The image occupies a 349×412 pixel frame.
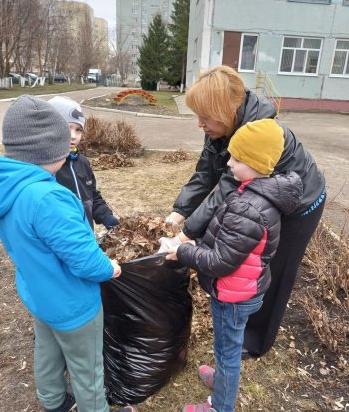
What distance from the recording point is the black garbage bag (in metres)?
1.67

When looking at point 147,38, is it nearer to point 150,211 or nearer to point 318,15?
point 318,15

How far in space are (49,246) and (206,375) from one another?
1253 mm

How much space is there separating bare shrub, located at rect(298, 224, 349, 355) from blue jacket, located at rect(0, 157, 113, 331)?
1.51 metres

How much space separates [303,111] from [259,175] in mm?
16846

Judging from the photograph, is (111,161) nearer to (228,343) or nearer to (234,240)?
(228,343)

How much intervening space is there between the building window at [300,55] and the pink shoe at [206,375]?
17.0m

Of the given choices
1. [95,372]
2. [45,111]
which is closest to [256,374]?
[95,372]

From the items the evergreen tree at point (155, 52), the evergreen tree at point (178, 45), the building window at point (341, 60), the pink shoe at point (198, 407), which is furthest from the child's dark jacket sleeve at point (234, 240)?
the evergreen tree at point (155, 52)

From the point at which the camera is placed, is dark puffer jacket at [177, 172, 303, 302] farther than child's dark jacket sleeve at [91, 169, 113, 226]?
No

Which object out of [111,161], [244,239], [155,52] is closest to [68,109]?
[244,239]

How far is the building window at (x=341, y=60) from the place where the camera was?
16672 millimetres

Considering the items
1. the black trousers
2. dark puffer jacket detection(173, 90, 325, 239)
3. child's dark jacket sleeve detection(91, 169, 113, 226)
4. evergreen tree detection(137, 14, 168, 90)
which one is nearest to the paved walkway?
the black trousers

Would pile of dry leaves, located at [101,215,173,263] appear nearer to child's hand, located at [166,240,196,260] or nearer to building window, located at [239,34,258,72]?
child's hand, located at [166,240,196,260]

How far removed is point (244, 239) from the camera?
1.42 metres
